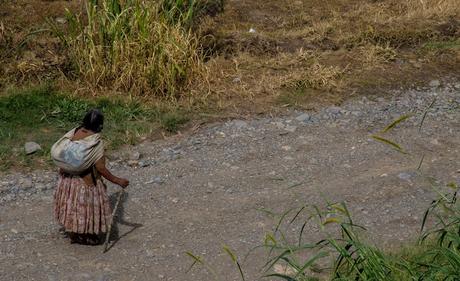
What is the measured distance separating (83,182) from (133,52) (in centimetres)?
257

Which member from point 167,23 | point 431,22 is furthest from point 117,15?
point 431,22

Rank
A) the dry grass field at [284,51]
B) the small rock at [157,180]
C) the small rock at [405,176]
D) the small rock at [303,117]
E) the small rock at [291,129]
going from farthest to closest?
the dry grass field at [284,51] → the small rock at [303,117] → the small rock at [291,129] → the small rock at [405,176] → the small rock at [157,180]

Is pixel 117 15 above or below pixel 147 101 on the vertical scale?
above

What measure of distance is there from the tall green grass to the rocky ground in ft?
2.50

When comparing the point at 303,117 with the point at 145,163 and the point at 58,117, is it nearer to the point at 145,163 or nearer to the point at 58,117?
the point at 145,163

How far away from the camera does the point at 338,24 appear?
33.2ft

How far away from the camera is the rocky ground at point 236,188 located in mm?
5719

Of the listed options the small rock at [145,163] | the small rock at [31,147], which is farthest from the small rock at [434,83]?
the small rock at [31,147]

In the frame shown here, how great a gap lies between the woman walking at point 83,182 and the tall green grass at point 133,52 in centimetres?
236

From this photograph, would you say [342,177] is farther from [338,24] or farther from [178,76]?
[338,24]

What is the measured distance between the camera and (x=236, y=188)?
22.0 ft

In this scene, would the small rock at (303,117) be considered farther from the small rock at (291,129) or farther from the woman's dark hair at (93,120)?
the woman's dark hair at (93,120)

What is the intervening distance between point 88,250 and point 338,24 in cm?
529

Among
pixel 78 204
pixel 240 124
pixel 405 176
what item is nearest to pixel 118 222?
pixel 78 204
